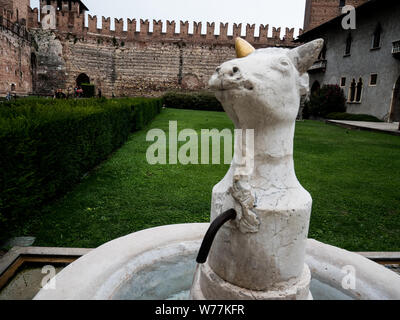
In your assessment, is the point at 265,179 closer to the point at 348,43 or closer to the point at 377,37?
the point at 377,37

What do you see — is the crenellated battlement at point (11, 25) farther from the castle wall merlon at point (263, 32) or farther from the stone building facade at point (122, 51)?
the castle wall merlon at point (263, 32)

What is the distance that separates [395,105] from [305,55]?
66.1 ft

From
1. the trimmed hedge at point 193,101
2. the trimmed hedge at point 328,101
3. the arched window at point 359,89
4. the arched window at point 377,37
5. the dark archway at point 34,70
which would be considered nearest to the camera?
the arched window at point 377,37

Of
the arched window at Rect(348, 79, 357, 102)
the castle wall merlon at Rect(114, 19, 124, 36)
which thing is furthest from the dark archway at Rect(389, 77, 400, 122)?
the castle wall merlon at Rect(114, 19, 124, 36)

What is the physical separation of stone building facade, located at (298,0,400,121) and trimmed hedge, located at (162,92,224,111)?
925cm

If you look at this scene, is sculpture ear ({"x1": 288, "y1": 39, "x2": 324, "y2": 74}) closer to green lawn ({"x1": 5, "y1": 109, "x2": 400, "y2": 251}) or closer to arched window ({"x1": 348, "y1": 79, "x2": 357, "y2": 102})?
green lawn ({"x1": 5, "y1": 109, "x2": 400, "y2": 251})

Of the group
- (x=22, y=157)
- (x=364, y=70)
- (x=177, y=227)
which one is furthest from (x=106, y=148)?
(x=364, y=70)

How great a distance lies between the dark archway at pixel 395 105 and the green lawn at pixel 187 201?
11419mm

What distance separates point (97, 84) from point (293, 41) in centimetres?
1832

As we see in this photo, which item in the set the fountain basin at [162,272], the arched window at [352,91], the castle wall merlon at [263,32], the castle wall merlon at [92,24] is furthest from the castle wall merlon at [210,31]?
the fountain basin at [162,272]

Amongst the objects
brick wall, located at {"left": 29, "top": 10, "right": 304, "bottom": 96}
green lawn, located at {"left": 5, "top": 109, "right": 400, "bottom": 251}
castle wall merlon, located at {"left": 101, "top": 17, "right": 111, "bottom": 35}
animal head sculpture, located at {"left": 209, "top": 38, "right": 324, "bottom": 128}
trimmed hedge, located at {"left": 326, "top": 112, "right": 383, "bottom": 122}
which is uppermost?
castle wall merlon, located at {"left": 101, "top": 17, "right": 111, "bottom": 35}

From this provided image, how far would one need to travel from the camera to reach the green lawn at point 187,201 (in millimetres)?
3922

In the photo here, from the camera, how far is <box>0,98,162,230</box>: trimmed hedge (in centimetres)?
336

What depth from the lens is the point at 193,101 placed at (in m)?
25.0
